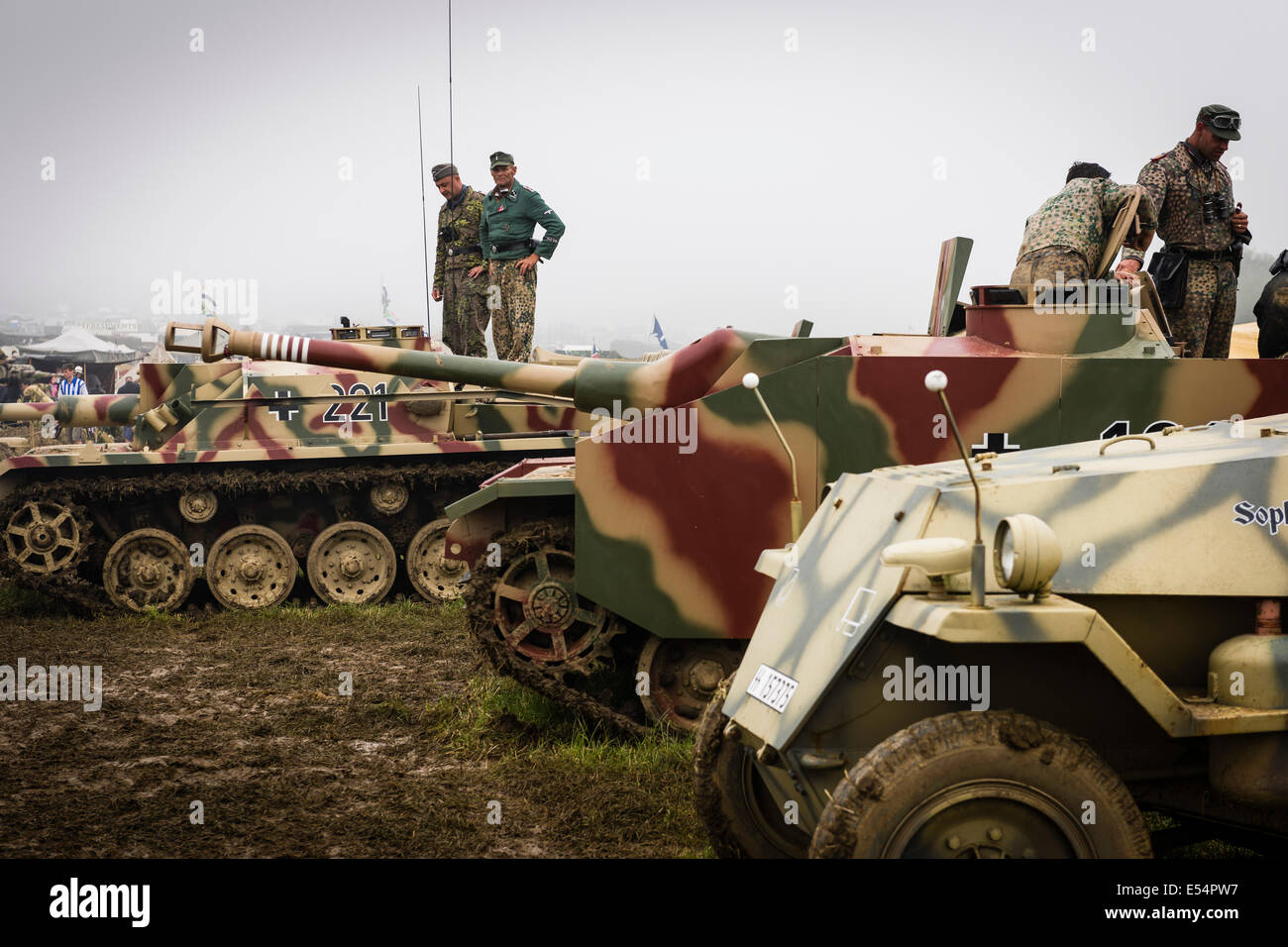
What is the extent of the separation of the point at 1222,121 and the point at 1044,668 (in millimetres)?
6208

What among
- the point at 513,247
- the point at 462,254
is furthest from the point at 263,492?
the point at 462,254

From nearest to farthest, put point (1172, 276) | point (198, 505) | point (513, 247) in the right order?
1. point (1172, 276)
2. point (198, 505)
3. point (513, 247)

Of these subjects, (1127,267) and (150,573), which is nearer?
(1127,267)

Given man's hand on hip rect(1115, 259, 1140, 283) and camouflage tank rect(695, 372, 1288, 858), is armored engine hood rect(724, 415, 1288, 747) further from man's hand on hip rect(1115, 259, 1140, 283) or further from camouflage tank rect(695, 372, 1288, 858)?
man's hand on hip rect(1115, 259, 1140, 283)

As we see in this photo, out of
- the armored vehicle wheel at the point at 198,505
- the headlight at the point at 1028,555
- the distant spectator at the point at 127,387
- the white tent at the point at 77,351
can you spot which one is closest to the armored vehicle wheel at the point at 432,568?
the armored vehicle wheel at the point at 198,505

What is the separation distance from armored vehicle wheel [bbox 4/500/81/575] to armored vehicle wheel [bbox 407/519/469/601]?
267 centimetres

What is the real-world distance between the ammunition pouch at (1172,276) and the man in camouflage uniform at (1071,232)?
1.41 meters

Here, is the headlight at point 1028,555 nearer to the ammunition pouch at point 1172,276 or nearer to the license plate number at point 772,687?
the license plate number at point 772,687

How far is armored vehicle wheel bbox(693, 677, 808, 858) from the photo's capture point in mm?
4484

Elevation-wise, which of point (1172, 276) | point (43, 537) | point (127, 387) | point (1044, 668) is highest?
point (1172, 276)

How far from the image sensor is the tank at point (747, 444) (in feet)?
20.6

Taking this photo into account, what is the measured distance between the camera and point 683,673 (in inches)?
263

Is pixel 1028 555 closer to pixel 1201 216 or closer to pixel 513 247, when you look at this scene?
pixel 1201 216
